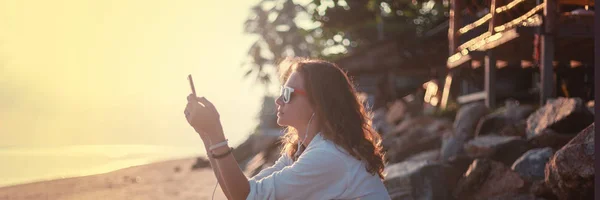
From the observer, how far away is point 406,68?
2895 centimetres

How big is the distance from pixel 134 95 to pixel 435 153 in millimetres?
5806

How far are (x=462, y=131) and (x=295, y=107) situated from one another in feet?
36.1

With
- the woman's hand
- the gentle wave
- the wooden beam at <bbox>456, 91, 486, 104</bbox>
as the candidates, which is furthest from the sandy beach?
the woman's hand

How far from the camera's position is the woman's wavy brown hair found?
328cm

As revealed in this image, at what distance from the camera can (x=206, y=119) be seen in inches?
119

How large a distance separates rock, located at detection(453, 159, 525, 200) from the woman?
210 inches

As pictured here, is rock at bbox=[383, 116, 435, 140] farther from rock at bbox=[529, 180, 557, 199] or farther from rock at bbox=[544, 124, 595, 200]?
rock at bbox=[544, 124, 595, 200]

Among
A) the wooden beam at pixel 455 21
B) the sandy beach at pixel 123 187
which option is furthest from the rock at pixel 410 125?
the wooden beam at pixel 455 21

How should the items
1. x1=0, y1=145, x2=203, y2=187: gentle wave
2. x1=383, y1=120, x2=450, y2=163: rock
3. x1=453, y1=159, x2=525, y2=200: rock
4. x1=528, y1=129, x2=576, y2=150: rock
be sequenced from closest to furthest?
x1=453, y1=159, x2=525, y2=200: rock → x1=528, y1=129, x2=576, y2=150: rock → x1=0, y1=145, x2=203, y2=187: gentle wave → x1=383, y1=120, x2=450, y2=163: rock

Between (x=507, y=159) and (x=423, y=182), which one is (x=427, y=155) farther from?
(x=423, y=182)

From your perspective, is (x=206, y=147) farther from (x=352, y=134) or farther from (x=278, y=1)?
(x=278, y=1)

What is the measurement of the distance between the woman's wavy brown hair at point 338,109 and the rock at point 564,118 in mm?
7430

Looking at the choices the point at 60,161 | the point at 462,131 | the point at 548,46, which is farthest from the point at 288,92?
the point at 462,131

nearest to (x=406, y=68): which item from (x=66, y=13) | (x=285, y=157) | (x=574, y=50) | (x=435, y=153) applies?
(x=574, y=50)
